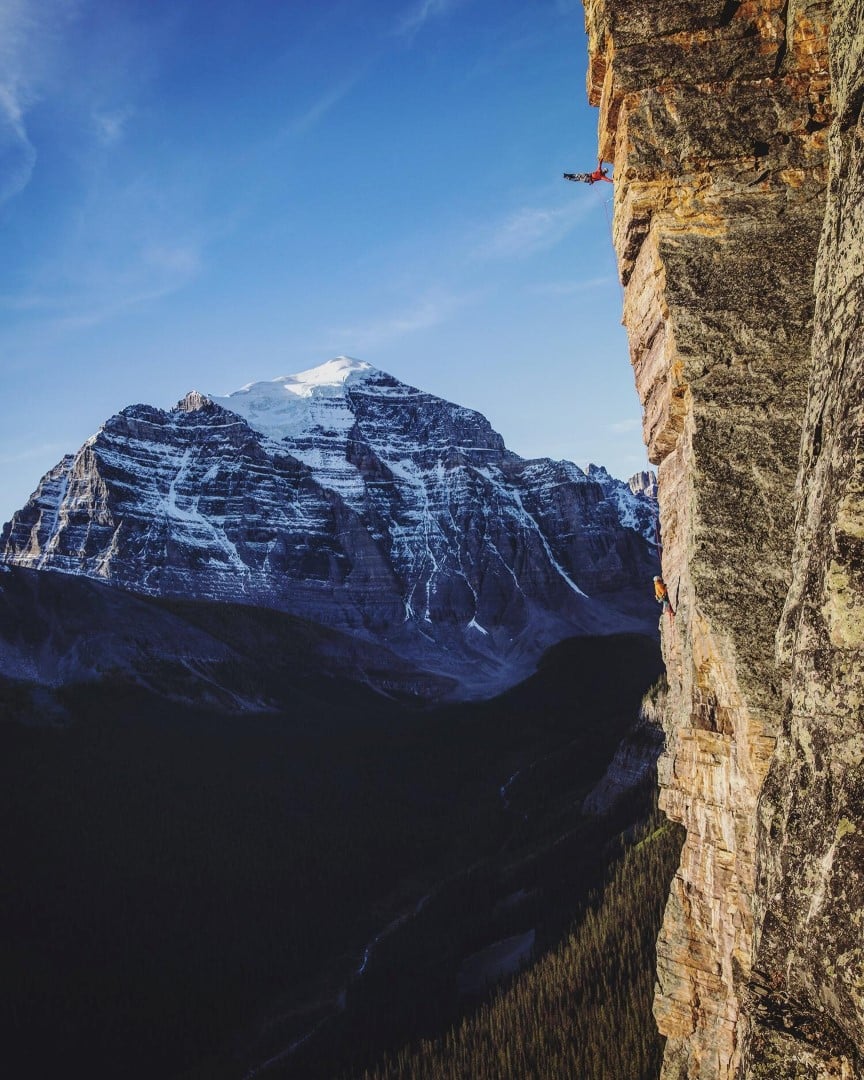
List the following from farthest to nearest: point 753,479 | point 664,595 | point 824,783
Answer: point 664,595 < point 753,479 < point 824,783

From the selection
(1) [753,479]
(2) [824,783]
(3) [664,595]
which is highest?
(1) [753,479]

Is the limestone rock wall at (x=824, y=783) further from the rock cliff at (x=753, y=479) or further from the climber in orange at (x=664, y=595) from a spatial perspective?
the climber in orange at (x=664, y=595)

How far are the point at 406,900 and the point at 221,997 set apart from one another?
2552 cm

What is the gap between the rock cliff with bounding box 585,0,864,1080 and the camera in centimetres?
581

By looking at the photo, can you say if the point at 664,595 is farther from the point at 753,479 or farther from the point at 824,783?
the point at 824,783

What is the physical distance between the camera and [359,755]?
150m

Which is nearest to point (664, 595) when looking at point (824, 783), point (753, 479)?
point (753, 479)

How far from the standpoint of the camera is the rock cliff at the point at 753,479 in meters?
5.81

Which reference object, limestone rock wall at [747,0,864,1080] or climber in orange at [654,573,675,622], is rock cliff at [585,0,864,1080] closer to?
limestone rock wall at [747,0,864,1080]

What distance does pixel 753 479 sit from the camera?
947cm

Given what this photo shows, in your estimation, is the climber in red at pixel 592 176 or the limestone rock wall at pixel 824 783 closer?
the limestone rock wall at pixel 824 783

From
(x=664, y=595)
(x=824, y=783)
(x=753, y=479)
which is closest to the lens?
(x=824, y=783)

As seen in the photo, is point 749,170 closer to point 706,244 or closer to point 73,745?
point 706,244

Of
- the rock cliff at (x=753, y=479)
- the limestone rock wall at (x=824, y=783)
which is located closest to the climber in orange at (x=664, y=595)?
the rock cliff at (x=753, y=479)
